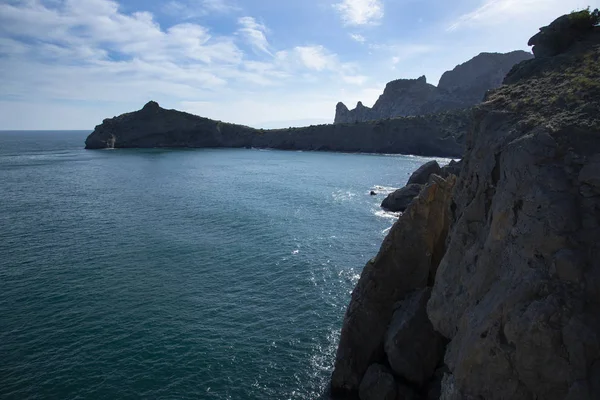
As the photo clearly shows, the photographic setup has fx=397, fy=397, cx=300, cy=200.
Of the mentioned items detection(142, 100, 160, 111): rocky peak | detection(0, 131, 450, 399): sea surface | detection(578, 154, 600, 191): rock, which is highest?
detection(142, 100, 160, 111): rocky peak

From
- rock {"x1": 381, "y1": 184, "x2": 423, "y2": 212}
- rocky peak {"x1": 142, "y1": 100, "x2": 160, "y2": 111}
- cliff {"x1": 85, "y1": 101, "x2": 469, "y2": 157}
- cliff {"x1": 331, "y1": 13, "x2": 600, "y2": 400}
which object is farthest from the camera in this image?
rocky peak {"x1": 142, "y1": 100, "x2": 160, "y2": 111}

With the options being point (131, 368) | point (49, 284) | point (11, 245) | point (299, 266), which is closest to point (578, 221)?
point (131, 368)

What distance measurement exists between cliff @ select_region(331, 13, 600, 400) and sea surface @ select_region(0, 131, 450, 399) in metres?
5.50

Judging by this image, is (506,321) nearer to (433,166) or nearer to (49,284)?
(49,284)

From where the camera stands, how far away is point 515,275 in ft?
45.3

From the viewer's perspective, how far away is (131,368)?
24969 millimetres

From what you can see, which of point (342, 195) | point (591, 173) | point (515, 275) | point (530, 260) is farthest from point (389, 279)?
point (342, 195)

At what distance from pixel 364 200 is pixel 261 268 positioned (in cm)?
3939

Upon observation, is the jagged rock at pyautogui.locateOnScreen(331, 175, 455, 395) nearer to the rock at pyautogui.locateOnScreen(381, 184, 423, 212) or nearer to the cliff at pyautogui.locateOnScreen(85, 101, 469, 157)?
the rock at pyautogui.locateOnScreen(381, 184, 423, 212)

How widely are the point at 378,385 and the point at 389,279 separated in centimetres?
660

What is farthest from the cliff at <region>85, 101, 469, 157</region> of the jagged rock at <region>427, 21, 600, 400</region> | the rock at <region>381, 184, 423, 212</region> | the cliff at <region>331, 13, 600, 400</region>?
the jagged rock at <region>427, 21, 600, 400</region>

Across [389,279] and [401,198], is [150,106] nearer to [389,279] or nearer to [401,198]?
[401,198]

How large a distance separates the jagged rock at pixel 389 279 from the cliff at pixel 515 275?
9 centimetres

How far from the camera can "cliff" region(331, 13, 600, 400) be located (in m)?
12.3
